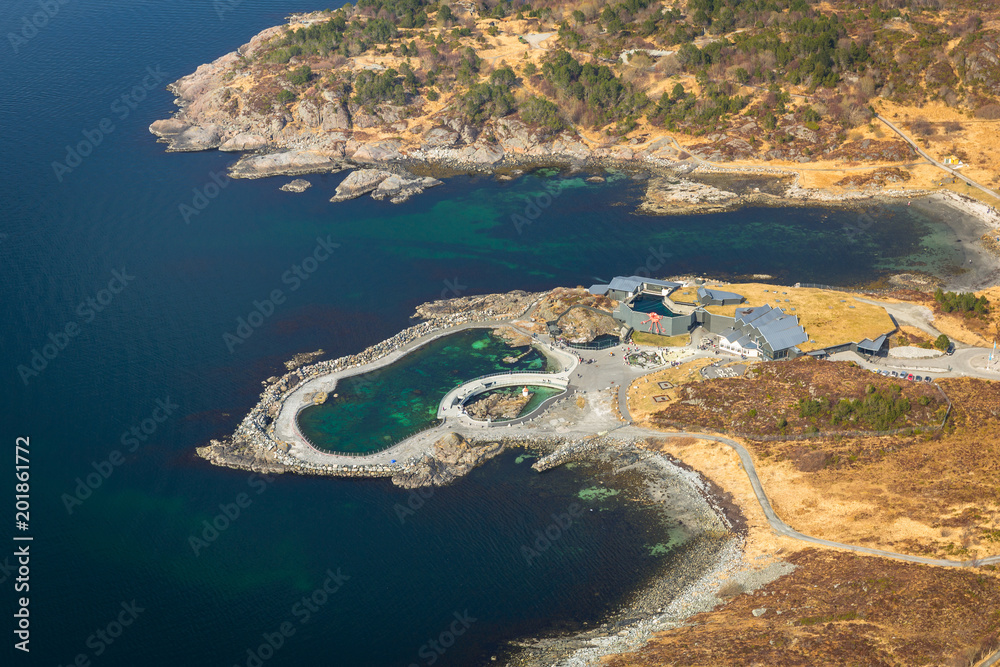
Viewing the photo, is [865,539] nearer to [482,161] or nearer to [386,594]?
[386,594]

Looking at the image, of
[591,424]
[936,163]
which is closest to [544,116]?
[936,163]

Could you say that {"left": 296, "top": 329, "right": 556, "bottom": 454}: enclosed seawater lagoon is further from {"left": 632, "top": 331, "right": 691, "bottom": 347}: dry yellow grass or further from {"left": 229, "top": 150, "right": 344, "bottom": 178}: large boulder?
{"left": 229, "top": 150, "right": 344, "bottom": 178}: large boulder

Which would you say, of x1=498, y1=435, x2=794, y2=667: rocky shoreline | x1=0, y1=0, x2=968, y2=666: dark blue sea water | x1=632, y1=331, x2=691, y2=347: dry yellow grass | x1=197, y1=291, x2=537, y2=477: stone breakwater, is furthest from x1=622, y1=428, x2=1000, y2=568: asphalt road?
x1=197, y1=291, x2=537, y2=477: stone breakwater

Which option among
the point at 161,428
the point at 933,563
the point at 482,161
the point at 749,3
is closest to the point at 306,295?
the point at 161,428

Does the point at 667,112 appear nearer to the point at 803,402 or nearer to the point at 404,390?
the point at 803,402

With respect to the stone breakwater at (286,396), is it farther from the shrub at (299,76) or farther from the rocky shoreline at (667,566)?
the shrub at (299,76)

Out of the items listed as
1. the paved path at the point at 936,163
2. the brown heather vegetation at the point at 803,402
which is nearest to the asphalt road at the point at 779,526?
the brown heather vegetation at the point at 803,402

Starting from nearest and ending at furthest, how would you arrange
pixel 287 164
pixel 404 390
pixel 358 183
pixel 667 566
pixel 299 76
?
pixel 667 566 < pixel 404 390 < pixel 358 183 < pixel 287 164 < pixel 299 76
